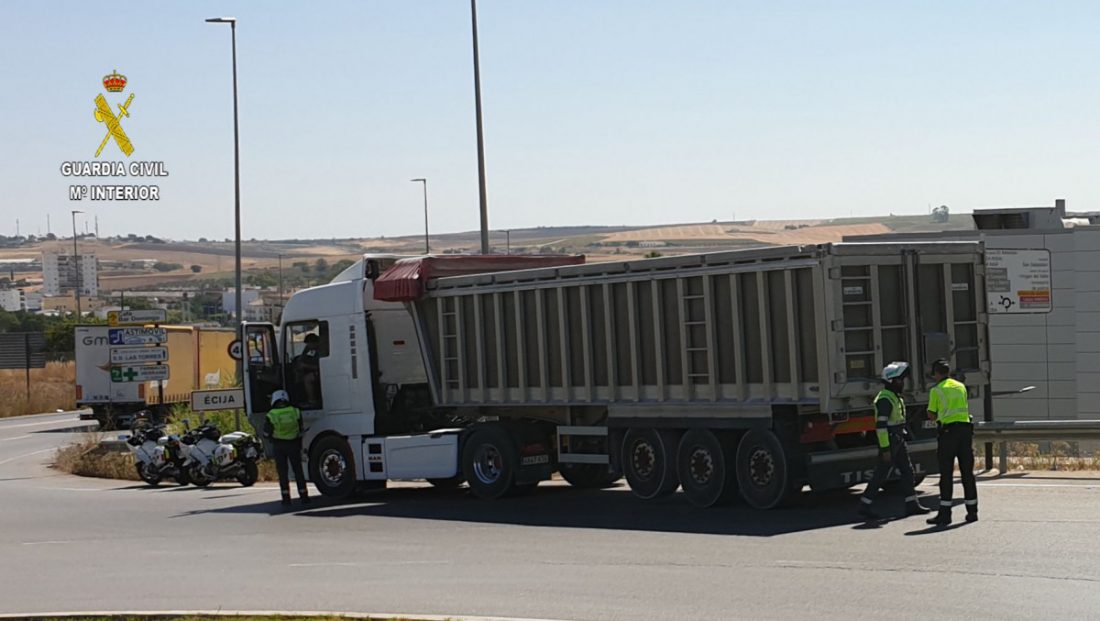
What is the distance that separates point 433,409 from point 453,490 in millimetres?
1390

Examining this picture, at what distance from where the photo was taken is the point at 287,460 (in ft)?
68.2

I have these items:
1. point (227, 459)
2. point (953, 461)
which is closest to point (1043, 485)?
point (953, 461)

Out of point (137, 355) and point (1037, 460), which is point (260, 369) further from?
point (137, 355)

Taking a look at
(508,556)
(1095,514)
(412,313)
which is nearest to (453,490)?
(412,313)

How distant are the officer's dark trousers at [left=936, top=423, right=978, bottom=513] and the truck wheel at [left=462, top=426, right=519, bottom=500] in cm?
592

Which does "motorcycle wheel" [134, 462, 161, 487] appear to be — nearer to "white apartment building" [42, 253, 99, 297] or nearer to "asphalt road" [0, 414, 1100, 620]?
"asphalt road" [0, 414, 1100, 620]

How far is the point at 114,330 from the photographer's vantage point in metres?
35.0

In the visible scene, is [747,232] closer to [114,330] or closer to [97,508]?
[114,330]

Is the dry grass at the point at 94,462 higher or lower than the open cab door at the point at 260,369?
lower

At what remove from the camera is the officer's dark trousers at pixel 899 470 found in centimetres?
1522

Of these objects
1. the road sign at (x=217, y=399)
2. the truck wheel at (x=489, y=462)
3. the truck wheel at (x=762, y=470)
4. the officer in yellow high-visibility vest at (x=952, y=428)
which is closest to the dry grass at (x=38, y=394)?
the road sign at (x=217, y=399)

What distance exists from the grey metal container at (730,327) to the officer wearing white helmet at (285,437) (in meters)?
2.47

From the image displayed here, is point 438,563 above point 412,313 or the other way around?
the other way around

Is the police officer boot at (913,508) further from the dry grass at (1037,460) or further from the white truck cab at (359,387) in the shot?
the white truck cab at (359,387)
